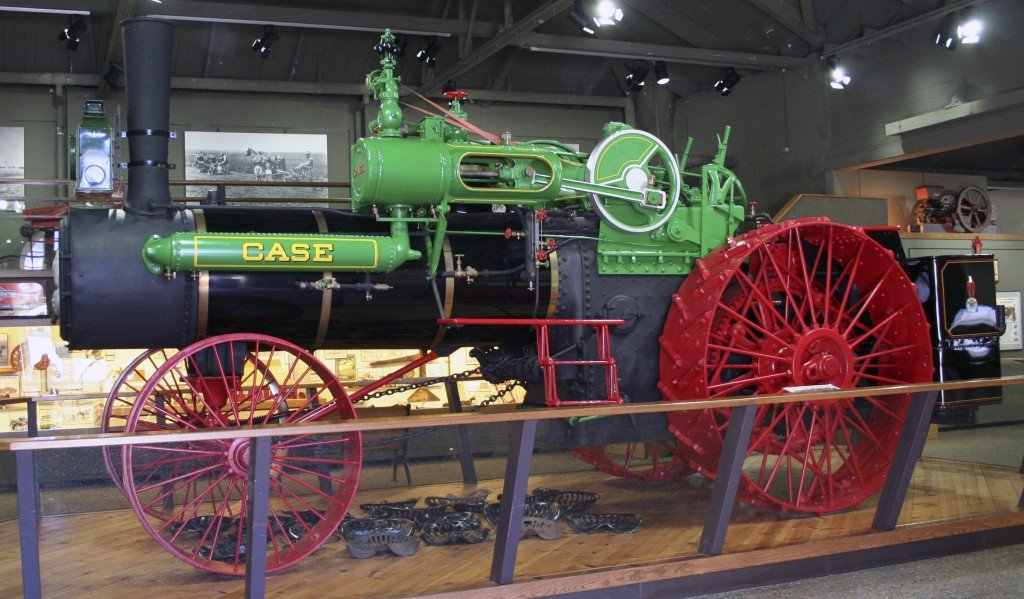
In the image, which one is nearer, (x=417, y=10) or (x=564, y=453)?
(x=564, y=453)

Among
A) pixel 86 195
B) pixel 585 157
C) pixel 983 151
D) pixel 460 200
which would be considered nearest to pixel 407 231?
pixel 460 200

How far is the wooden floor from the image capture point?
10.6ft

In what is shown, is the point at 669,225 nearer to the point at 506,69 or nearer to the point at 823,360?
the point at 823,360

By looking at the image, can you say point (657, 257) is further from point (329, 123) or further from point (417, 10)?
point (329, 123)

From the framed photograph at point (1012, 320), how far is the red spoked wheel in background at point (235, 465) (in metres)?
9.78

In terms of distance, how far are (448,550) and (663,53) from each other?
31.6 feet

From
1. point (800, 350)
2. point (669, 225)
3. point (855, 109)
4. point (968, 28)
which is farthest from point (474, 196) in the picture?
point (855, 109)

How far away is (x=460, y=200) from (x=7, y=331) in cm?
559

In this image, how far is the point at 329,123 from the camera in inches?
508

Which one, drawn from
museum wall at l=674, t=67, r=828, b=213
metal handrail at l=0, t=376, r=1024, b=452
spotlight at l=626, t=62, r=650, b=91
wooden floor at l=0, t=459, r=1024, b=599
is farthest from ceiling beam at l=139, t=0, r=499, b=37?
wooden floor at l=0, t=459, r=1024, b=599

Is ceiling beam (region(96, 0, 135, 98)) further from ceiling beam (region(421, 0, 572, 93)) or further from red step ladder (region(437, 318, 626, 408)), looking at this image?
red step ladder (region(437, 318, 626, 408))

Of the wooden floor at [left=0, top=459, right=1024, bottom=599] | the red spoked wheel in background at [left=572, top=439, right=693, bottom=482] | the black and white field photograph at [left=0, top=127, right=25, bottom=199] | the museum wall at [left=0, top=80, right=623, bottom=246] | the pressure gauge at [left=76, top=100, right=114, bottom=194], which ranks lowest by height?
the wooden floor at [left=0, top=459, right=1024, bottom=599]

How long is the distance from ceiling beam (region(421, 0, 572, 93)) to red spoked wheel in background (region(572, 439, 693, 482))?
6.15 m

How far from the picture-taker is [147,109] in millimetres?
4918
